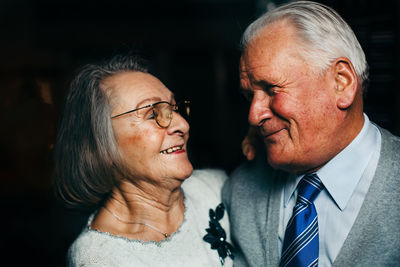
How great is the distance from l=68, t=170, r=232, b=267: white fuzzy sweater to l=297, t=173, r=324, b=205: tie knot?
19.8 inches

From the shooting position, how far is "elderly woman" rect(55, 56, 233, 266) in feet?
4.80

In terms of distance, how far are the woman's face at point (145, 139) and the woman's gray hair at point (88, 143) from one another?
0.06m

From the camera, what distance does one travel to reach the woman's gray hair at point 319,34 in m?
1.38

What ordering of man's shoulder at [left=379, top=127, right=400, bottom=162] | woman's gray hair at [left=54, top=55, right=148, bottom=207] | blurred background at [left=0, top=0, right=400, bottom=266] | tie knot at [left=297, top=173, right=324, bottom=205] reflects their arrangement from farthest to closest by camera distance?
1. blurred background at [left=0, top=0, right=400, bottom=266]
2. woman's gray hair at [left=54, top=55, right=148, bottom=207]
3. tie knot at [left=297, top=173, right=324, bottom=205]
4. man's shoulder at [left=379, top=127, right=400, bottom=162]

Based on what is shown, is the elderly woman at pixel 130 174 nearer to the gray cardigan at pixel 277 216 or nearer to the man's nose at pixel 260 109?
the gray cardigan at pixel 277 216

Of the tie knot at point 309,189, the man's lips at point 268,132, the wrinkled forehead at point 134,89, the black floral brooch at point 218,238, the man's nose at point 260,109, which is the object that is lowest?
the black floral brooch at point 218,238

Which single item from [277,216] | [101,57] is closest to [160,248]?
[277,216]

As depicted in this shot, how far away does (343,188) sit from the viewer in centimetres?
137

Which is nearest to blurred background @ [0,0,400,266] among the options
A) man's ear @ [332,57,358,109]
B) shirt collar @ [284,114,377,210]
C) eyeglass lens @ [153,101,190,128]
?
eyeglass lens @ [153,101,190,128]

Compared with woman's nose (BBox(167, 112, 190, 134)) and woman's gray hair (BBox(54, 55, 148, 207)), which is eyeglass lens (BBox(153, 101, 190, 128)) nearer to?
woman's nose (BBox(167, 112, 190, 134))

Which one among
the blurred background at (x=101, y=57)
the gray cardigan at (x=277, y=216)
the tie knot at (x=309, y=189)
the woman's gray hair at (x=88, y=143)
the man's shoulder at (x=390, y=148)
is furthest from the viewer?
the blurred background at (x=101, y=57)

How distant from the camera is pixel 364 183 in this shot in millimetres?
1352

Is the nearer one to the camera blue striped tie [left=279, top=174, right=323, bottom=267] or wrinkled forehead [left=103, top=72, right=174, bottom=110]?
blue striped tie [left=279, top=174, right=323, bottom=267]

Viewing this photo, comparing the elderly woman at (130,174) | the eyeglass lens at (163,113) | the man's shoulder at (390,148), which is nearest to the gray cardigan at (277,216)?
the man's shoulder at (390,148)
